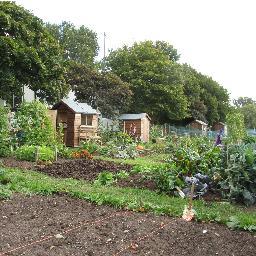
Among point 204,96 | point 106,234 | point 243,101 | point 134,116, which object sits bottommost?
point 106,234

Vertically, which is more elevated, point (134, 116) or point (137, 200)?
point (134, 116)

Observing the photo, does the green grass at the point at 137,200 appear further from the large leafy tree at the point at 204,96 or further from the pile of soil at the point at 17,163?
the large leafy tree at the point at 204,96

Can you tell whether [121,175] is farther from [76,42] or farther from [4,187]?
[76,42]

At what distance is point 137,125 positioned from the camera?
29328 millimetres

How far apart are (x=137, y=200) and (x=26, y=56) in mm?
12947

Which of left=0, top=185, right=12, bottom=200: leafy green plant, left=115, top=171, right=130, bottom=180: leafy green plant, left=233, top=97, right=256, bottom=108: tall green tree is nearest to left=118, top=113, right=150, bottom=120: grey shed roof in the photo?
left=115, top=171, right=130, bottom=180: leafy green plant

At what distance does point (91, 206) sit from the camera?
7.20 metres

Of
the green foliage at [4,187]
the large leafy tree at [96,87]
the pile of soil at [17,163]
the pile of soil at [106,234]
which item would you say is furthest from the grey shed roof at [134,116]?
the pile of soil at [106,234]

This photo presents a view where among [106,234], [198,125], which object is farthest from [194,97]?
[106,234]

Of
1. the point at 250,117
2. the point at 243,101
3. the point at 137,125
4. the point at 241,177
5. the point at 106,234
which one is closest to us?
the point at 106,234

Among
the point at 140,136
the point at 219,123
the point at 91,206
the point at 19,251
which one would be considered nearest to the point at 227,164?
the point at 91,206

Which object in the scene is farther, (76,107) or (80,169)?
(76,107)

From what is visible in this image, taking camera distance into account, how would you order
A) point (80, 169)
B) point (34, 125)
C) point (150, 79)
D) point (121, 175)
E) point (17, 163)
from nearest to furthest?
point (121, 175) → point (80, 169) → point (17, 163) → point (34, 125) → point (150, 79)

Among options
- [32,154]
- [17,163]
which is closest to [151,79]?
[32,154]
